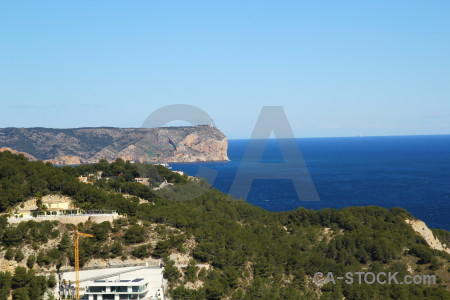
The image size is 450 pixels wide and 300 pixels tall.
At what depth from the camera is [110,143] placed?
157 meters

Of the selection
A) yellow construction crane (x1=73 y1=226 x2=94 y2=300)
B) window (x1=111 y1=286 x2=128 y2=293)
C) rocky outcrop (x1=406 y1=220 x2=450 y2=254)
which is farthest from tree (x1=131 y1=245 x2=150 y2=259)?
rocky outcrop (x1=406 y1=220 x2=450 y2=254)

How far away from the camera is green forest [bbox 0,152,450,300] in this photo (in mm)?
32000

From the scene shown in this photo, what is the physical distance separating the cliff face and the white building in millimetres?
105504

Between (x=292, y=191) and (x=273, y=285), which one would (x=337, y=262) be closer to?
(x=273, y=285)

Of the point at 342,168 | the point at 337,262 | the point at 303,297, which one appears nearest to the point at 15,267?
the point at 303,297

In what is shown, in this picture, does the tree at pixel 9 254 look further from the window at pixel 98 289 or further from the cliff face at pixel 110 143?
the cliff face at pixel 110 143

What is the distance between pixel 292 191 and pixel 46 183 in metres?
59.0

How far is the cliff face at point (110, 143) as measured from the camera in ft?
478

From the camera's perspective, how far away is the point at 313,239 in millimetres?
43250

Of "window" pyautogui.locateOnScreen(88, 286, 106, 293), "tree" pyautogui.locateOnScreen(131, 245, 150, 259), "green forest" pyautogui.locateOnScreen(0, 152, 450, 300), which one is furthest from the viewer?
"tree" pyautogui.locateOnScreen(131, 245, 150, 259)

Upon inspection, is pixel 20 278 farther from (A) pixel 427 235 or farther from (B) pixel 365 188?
(B) pixel 365 188

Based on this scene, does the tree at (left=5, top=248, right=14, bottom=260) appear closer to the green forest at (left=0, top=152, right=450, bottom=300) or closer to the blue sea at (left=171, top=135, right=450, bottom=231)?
the green forest at (left=0, top=152, right=450, bottom=300)

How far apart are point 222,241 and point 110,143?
126269 mm

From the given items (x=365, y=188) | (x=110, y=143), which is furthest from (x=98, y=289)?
(x=110, y=143)
